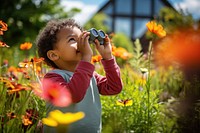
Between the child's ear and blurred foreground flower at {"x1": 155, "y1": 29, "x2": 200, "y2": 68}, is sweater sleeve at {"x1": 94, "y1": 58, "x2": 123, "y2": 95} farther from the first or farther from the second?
blurred foreground flower at {"x1": 155, "y1": 29, "x2": 200, "y2": 68}

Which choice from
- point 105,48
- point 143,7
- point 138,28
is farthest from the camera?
point 143,7

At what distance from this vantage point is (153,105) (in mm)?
2656

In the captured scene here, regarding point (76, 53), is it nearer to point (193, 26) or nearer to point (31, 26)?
point (193, 26)

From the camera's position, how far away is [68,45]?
6.43 feet

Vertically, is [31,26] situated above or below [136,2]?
below

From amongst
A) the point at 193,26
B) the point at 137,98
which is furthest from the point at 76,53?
the point at 193,26

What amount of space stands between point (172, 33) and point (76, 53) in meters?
1.77

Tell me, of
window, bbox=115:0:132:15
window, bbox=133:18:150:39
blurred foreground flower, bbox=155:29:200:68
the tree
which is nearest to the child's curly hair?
blurred foreground flower, bbox=155:29:200:68

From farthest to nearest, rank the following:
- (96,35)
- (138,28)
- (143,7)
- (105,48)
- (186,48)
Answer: (143,7), (138,28), (186,48), (105,48), (96,35)

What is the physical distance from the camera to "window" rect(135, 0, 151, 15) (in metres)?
24.3

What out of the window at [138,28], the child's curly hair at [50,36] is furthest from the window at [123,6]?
the child's curly hair at [50,36]

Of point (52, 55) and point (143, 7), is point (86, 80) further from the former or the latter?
point (143, 7)

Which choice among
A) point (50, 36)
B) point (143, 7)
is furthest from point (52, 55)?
point (143, 7)

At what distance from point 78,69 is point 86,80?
0.19ft
